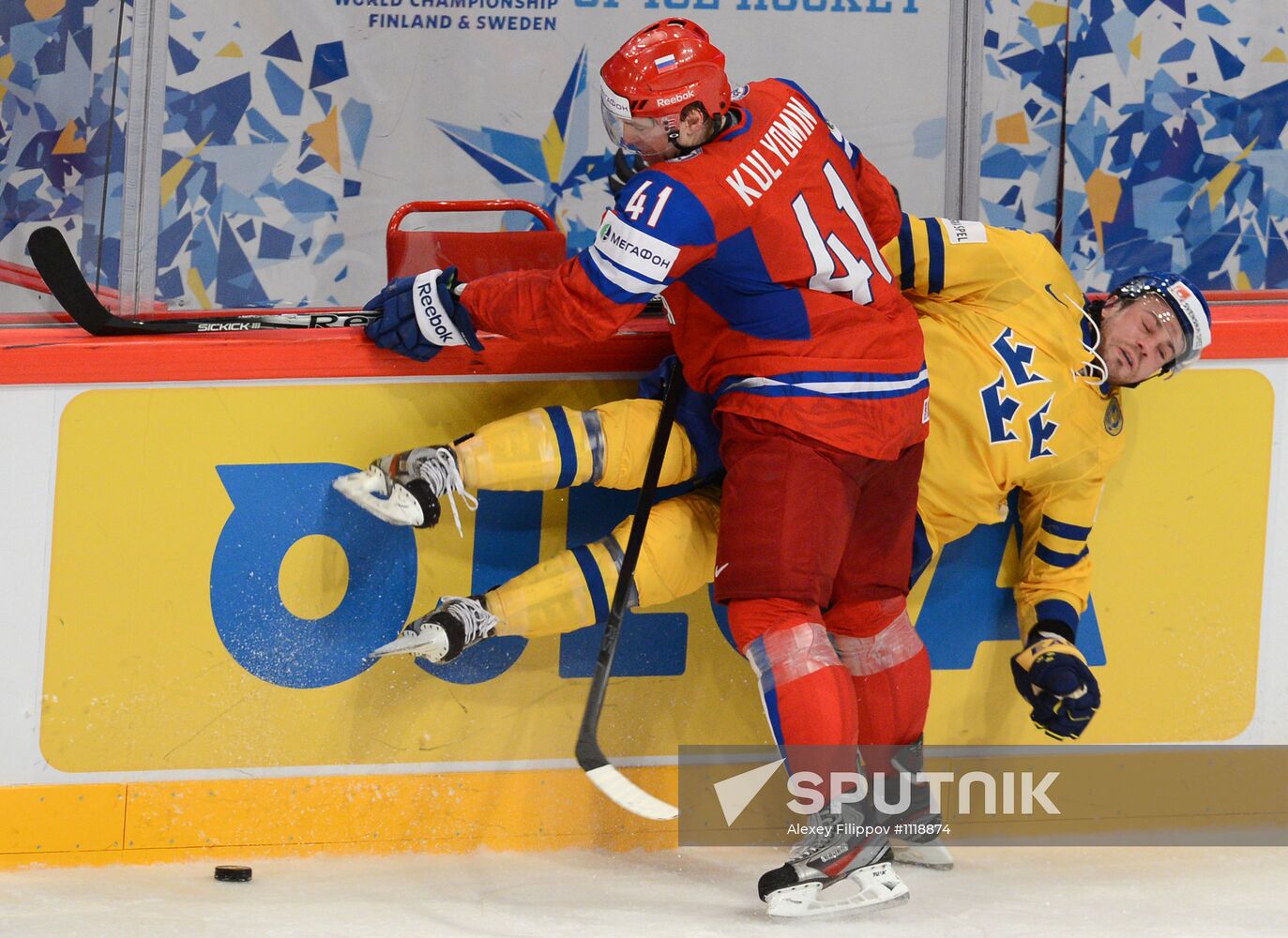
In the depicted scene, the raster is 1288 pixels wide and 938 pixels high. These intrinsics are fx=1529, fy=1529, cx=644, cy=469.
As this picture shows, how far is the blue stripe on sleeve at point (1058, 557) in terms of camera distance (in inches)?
101

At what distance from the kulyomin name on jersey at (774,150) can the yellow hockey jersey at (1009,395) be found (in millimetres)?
337

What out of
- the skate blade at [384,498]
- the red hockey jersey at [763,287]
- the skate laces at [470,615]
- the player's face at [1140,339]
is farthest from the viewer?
the player's face at [1140,339]

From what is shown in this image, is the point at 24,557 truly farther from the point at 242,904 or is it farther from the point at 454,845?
the point at 454,845

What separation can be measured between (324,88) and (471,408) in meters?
1.26

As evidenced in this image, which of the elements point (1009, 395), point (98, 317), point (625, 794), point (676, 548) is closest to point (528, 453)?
point (676, 548)

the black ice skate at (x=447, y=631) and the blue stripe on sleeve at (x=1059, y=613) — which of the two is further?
the blue stripe on sleeve at (x=1059, y=613)

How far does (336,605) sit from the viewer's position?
2447mm

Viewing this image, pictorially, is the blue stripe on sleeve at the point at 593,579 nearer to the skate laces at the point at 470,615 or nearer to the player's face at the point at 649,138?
the skate laces at the point at 470,615

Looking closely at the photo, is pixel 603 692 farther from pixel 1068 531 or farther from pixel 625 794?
pixel 1068 531

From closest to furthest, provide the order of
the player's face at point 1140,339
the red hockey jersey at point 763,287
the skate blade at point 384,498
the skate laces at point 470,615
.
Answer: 1. the red hockey jersey at point 763,287
2. the skate blade at point 384,498
3. the skate laces at point 470,615
4. the player's face at point 1140,339

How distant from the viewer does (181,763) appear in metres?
2.43

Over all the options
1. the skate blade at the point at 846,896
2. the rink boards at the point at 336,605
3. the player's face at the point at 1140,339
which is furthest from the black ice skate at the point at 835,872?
the player's face at the point at 1140,339

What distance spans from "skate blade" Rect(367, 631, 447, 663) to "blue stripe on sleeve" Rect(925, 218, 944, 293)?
1.00m

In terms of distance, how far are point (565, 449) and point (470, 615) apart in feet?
0.95
